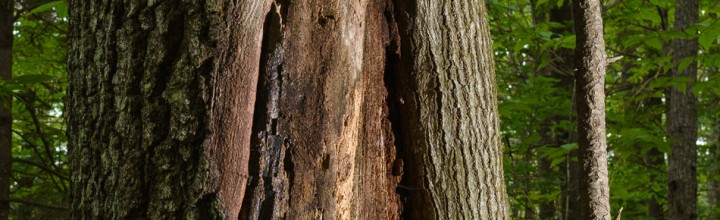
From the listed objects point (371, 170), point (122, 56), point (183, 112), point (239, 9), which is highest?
point (239, 9)

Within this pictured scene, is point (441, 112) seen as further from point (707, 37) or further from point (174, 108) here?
point (707, 37)

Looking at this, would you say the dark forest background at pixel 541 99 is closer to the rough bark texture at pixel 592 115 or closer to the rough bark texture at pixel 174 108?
the rough bark texture at pixel 592 115

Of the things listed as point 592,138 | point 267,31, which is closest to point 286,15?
point 267,31

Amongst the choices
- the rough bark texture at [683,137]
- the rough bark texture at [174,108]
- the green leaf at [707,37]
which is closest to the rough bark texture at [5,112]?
the rough bark texture at [174,108]

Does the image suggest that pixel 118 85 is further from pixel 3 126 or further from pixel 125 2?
pixel 3 126

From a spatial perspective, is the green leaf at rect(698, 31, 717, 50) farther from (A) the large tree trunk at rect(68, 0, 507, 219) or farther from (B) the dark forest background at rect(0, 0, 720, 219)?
(A) the large tree trunk at rect(68, 0, 507, 219)

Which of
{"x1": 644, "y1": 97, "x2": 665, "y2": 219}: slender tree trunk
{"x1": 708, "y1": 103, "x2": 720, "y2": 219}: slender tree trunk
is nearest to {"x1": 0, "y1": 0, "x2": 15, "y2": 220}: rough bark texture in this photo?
{"x1": 644, "y1": 97, "x2": 665, "y2": 219}: slender tree trunk
